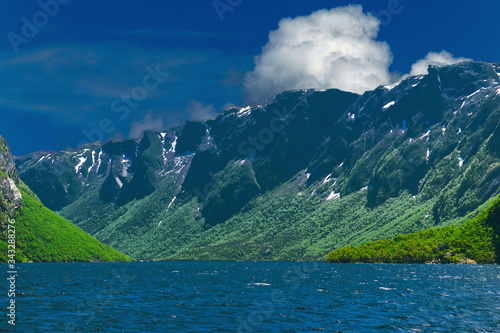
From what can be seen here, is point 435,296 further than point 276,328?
Yes

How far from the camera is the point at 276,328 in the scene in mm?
54719

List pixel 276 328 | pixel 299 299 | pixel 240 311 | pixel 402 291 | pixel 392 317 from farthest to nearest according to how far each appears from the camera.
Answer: pixel 402 291, pixel 299 299, pixel 240 311, pixel 392 317, pixel 276 328

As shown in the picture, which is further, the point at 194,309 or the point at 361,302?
the point at 361,302

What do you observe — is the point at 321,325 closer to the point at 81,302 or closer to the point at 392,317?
the point at 392,317

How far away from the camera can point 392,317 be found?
203 feet

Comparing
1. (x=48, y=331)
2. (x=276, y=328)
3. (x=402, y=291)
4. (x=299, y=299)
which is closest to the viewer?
(x=48, y=331)

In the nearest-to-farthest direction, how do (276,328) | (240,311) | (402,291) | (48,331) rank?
(48,331) < (276,328) < (240,311) < (402,291)

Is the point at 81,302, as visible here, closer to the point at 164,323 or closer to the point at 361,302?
the point at 164,323

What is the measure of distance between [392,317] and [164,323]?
95.9 ft

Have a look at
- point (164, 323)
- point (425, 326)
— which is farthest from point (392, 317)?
point (164, 323)

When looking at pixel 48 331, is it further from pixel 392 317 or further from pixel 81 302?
pixel 392 317

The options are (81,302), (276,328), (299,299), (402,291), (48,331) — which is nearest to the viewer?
(48,331)

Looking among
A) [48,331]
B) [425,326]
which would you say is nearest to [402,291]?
[425,326]

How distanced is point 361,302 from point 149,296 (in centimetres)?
3838
